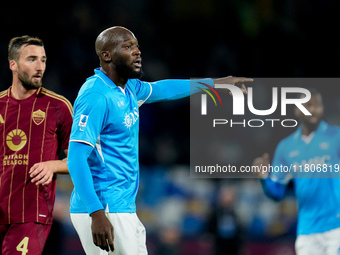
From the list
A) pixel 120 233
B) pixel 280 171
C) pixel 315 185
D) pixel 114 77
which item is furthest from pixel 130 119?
pixel 315 185

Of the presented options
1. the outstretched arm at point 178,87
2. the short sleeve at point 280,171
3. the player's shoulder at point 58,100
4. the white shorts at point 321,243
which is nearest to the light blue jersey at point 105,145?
the outstretched arm at point 178,87

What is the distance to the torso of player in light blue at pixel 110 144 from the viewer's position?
14.0ft

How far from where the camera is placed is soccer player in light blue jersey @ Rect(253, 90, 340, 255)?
21.1 ft

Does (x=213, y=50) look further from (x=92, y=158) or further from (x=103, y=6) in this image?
(x=92, y=158)

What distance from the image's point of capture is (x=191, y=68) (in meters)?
14.0

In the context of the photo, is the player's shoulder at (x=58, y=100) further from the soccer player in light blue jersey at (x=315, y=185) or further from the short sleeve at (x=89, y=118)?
the soccer player in light blue jersey at (x=315, y=185)

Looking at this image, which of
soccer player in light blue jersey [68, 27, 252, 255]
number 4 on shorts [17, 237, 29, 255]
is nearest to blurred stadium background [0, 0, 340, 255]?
number 4 on shorts [17, 237, 29, 255]

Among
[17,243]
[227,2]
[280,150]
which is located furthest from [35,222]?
[227,2]

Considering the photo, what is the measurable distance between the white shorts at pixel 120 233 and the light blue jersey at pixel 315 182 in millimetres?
2342

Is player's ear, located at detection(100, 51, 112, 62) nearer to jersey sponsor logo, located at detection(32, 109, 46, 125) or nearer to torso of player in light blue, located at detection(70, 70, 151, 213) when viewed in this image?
torso of player in light blue, located at detection(70, 70, 151, 213)

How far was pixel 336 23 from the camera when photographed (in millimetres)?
15555

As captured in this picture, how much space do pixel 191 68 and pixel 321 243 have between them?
26.3 ft

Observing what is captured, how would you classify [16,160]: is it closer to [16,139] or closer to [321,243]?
[16,139]

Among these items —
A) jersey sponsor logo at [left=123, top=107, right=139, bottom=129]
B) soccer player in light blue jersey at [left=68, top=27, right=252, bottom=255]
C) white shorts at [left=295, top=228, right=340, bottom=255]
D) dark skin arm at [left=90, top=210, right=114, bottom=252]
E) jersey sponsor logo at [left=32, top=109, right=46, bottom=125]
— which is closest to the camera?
dark skin arm at [left=90, top=210, right=114, bottom=252]
